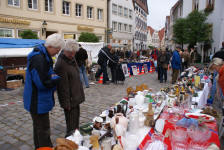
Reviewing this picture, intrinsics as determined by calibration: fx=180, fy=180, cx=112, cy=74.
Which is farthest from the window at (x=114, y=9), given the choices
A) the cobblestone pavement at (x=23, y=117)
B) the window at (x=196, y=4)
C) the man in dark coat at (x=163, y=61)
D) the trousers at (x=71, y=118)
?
the trousers at (x=71, y=118)

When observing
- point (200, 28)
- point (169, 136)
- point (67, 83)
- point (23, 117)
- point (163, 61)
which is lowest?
point (23, 117)

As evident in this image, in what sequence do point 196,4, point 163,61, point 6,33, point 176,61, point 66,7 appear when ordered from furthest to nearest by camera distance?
point 66,7
point 196,4
point 6,33
point 163,61
point 176,61

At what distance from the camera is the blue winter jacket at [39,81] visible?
2.20 metres

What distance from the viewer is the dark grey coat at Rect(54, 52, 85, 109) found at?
8.71 feet

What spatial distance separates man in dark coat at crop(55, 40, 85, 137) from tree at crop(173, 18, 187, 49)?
17.3m

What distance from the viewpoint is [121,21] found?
3456cm

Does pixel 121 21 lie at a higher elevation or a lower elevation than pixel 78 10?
higher

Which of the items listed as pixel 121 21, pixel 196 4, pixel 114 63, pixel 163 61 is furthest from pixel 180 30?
pixel 121 21

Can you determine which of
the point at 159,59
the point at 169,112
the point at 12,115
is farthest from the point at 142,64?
the point at 169,112

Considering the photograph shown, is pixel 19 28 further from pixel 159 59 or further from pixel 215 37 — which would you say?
pixel 215 37

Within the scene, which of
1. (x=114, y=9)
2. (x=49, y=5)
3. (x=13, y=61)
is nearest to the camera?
(x=13, y=61)

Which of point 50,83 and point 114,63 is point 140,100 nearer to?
point 50,83

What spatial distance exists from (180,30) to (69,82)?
1898 centimetres

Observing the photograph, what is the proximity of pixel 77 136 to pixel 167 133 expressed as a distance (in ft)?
3.24
